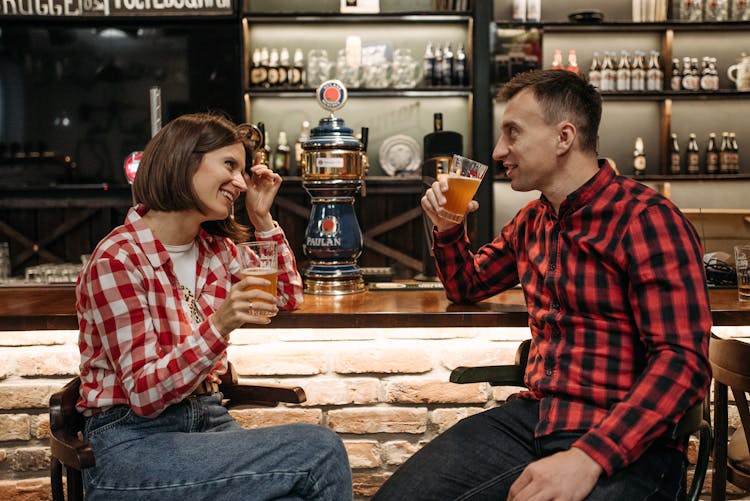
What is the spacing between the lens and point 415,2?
16.8 feet

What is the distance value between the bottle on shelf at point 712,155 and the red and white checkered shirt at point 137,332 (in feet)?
14.3

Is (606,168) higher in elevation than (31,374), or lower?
higher

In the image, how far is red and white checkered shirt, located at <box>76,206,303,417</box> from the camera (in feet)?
4.83

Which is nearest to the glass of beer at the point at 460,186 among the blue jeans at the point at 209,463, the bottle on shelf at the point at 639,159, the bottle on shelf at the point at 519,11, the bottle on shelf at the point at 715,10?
the blue jeans at the point at 209,463

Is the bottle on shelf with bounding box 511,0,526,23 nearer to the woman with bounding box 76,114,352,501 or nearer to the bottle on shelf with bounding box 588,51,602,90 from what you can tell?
the bottle on shelf with bounding box 588,51,602,90

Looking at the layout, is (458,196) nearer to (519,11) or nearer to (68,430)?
(68,430)

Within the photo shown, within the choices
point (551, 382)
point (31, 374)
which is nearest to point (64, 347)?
point (31, 374)

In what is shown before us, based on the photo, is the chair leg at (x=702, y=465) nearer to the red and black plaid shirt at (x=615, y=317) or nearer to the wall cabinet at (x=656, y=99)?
the red and black plaid shirt at (x=615, y=317)

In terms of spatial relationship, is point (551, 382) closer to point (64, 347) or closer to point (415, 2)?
point (64, 347)

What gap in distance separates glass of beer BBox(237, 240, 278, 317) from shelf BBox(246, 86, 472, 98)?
3.35m

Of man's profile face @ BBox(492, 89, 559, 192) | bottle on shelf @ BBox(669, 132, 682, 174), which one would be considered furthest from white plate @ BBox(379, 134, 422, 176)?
man's profile face @ BBox(492, 89, 559, 192)

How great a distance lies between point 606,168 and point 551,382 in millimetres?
498

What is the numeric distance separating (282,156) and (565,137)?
11.3 ft

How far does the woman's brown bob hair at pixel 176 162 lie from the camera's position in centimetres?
167
